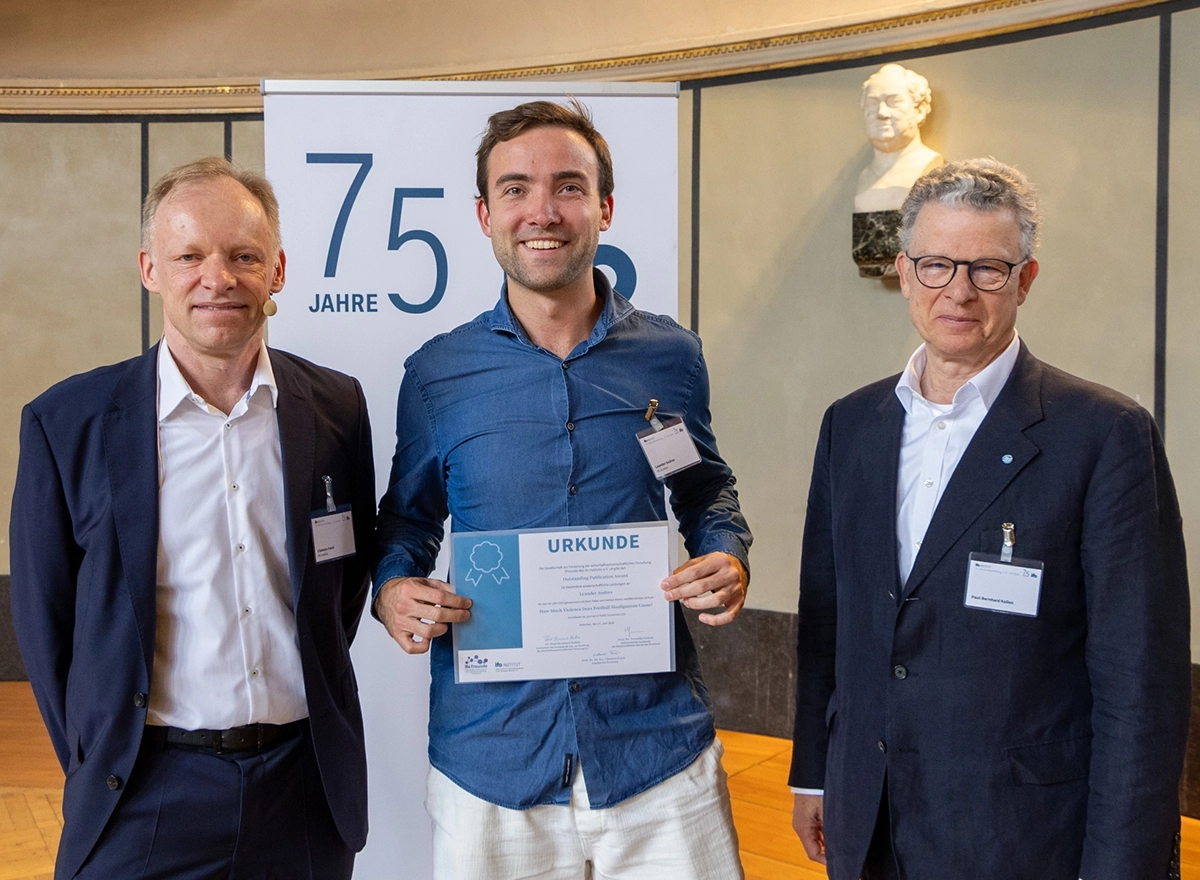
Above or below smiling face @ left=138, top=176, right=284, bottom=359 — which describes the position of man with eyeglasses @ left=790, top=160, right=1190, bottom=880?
below

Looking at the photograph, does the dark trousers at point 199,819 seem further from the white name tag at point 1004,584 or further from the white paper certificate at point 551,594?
the white name tag at point 1004,584

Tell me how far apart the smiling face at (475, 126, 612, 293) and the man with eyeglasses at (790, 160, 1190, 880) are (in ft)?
1.83

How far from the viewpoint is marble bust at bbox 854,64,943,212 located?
4.70 metres

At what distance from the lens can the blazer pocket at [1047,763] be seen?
1.63m

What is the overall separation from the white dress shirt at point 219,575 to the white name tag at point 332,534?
6cm

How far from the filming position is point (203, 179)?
1916 mm

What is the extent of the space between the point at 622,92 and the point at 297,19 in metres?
4.08

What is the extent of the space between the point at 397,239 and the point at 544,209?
1.02 m

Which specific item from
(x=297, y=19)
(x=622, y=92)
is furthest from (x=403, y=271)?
(x=297, y=19)

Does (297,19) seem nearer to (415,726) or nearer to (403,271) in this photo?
(403,271)

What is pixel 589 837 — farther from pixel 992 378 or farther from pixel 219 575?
pixel 992 378

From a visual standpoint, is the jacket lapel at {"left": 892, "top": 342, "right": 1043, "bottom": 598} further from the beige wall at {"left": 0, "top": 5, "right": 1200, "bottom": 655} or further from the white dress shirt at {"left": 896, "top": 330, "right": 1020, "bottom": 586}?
the beige wall at {"left": 0, "top": 5, "right": 1200, "bottom": 655}

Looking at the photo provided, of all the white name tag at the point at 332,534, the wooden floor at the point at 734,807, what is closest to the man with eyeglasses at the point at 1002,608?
the white name tag at the point at 332,534

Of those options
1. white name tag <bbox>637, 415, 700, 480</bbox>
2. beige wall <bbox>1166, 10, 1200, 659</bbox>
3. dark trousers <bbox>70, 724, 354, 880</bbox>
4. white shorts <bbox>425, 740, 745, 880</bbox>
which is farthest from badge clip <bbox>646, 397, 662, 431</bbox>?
beige wall <bbox>1166, 10, 1200, 659</bbox>
